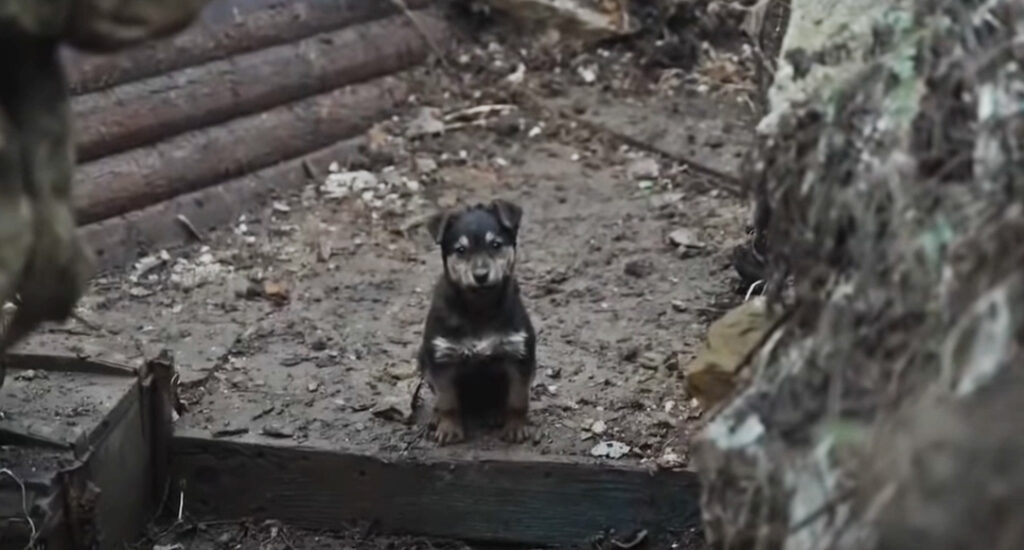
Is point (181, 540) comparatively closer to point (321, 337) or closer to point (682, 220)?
point (321, 337)

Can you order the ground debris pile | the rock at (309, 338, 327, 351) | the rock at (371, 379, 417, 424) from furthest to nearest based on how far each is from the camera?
the rock at (309, 338, 327, 351) < the rock at (371, 379, 417, 424) < the ground debris pile

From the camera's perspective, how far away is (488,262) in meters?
4.44

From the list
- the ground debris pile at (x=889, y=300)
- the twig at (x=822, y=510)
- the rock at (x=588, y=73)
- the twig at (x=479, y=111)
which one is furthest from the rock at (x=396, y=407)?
the rock at (x=588, y=73)

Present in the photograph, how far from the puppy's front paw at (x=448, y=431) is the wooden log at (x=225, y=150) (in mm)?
1694

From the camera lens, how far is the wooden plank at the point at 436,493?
455 cm

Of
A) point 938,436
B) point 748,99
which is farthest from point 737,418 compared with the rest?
point 748,99

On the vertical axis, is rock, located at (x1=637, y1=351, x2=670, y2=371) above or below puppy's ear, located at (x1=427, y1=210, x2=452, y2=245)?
below

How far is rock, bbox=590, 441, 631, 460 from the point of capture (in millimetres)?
4574

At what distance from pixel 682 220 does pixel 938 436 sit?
4411 mm

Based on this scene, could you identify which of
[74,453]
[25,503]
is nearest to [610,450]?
[74,453]

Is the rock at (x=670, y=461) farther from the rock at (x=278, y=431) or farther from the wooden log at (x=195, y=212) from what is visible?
the wooden log at (x=195, y=212)

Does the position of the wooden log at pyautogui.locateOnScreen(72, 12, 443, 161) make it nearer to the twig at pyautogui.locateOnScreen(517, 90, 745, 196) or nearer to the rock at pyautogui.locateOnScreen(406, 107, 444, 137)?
→ the rock at pyautogui.locateOnScreen(406, 107, 444, 137)

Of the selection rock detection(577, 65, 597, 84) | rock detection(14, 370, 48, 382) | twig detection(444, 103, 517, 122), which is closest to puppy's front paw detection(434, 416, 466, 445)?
rock detection(14, 370, 48, 382)

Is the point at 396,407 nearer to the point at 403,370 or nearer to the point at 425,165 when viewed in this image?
the point at 403,370
